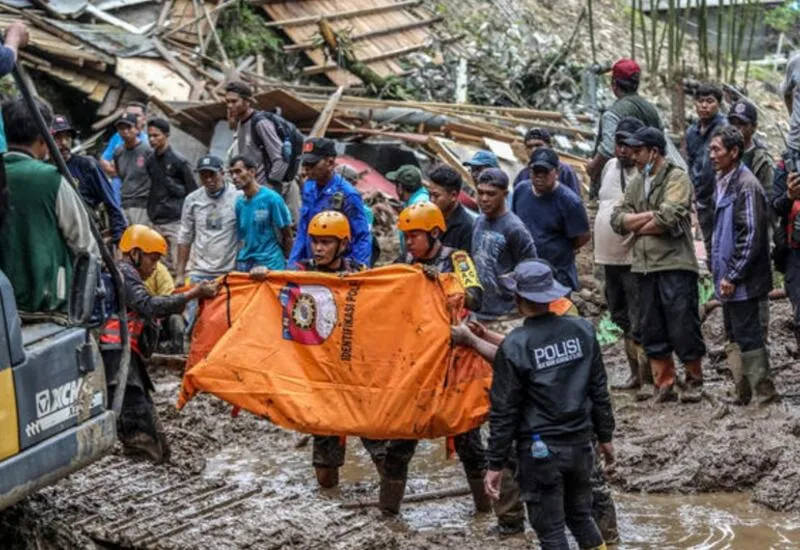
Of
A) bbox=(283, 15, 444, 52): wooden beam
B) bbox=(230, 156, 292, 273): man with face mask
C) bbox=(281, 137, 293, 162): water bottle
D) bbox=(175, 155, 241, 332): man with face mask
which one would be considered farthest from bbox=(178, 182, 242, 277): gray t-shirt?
bbox=(283, 15, 444, 52): wooden beam

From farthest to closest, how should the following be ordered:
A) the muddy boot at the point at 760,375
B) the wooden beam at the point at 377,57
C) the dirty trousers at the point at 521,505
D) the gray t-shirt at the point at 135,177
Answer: the wooden beam at the point at 377,57, the gray t-shirt at the point at 135,177, the muddy boot at the point at 760,375, the dirty trousers at the point at 521,505

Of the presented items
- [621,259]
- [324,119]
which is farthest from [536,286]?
[324,119]

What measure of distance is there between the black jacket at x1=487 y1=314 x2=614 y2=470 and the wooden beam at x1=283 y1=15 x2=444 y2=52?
14.5 m

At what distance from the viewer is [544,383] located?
7.01m

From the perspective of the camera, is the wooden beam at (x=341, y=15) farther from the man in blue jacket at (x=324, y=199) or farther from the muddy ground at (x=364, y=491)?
the man in blue jacket at (x=324, y=199)

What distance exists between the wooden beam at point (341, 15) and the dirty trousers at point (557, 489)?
14711mm

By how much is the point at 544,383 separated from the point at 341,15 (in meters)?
15.4

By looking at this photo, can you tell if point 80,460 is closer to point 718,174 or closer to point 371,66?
point 718,174

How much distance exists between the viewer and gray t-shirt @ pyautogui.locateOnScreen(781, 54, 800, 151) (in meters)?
10.8

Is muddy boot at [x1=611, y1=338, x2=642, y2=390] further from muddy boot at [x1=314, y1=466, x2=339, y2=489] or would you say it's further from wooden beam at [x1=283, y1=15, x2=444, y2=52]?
wooden beam at [x1=283, y1=15, x2=444, y2=52]

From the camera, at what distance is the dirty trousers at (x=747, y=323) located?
1064 cm

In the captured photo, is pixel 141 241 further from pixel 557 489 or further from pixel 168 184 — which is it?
pixel 168 184

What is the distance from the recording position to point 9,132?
6.96 meters

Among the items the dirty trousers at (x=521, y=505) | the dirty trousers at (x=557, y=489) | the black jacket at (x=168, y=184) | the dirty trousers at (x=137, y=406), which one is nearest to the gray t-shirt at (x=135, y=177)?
the black jacket at (x=168, y=184)
